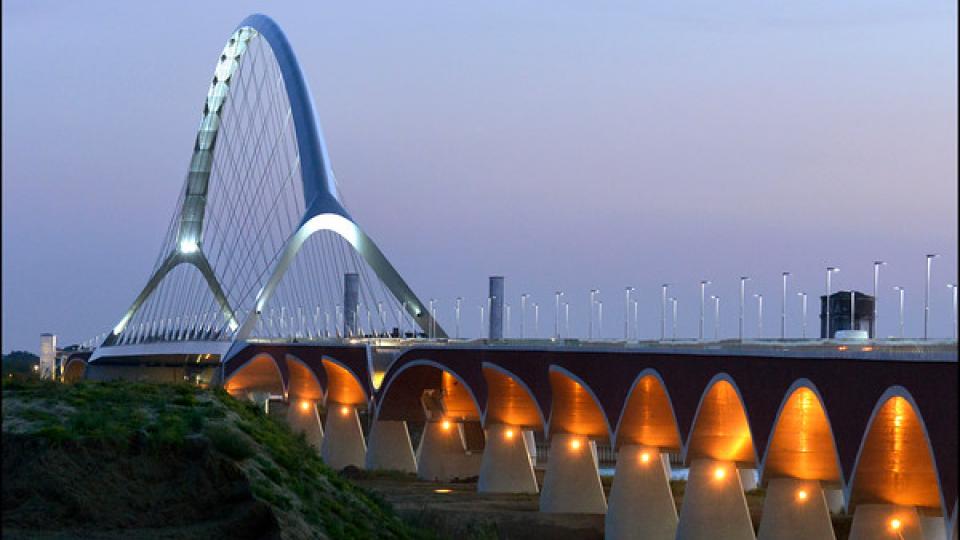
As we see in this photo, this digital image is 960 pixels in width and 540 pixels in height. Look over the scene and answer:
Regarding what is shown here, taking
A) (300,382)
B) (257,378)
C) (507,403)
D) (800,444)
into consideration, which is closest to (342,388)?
(300,382)

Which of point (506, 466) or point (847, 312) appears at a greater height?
point (847, 312)

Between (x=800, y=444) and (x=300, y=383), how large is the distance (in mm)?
75619

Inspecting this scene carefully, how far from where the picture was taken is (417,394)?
4355 inches

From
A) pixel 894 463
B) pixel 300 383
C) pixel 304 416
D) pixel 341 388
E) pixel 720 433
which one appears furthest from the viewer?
pixel 304 416

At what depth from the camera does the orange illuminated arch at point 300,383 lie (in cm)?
12501

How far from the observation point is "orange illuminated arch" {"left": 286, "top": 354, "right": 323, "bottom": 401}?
12501 centimetres

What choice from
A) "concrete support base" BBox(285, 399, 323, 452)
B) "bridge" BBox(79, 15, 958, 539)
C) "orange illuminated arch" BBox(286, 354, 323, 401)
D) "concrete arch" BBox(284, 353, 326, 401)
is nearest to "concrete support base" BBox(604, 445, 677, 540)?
"bridge" BBox(79, 15, 958, 539)

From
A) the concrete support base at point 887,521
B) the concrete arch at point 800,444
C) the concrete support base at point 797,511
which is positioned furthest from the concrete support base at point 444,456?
the concrete support base at point 887,521

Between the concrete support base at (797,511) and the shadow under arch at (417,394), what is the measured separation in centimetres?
4479

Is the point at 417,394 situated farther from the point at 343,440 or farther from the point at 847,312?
the point at 847,312

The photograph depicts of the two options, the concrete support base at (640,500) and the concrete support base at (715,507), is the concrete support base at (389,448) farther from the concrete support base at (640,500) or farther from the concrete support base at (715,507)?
the concrete support base at (715,507)

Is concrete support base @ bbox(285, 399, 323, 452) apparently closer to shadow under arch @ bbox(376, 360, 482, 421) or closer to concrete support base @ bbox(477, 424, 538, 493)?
shadow under arch @ bbox(376, 360, 482, 421)

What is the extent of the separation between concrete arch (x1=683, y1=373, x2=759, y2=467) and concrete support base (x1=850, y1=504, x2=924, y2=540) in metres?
11.7

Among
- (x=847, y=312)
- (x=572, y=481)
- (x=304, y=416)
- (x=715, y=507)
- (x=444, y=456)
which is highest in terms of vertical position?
(x=847, y=312)
